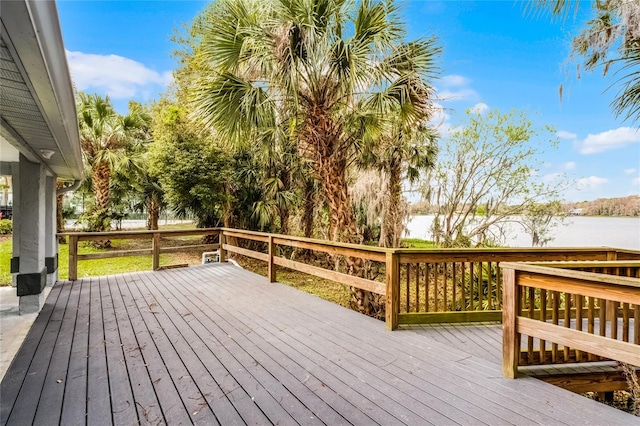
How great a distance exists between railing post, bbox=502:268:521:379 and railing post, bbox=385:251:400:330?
112 centimetres

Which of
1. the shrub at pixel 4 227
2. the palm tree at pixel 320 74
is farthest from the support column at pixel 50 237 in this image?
the shrub at pixel 4 227

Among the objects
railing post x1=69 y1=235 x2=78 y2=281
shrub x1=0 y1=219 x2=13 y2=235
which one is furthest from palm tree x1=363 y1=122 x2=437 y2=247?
shrub x1=0 y1=219 x2=13 y2=235

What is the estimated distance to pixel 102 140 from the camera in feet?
33.4

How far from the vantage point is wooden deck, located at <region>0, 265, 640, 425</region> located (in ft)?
6.14

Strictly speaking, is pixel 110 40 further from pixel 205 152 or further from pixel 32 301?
pixel 32 301

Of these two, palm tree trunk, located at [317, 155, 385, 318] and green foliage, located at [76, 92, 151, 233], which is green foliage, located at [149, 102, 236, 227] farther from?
palm tree trunk, located at [317, 155, 385, 318]

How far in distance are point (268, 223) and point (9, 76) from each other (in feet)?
26.4

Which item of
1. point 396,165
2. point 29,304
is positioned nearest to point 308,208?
point 396,165

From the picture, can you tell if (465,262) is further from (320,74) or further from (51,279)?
(51,279)

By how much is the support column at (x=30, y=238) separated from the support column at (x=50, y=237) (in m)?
1.54

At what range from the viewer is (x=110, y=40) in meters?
14.0

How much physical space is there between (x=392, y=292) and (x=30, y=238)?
4.44m

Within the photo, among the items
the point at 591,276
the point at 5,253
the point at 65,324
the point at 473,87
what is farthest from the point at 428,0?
the point at 5,253

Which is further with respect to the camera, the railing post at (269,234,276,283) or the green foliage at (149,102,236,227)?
the green foliage at (149,102,236,227)
